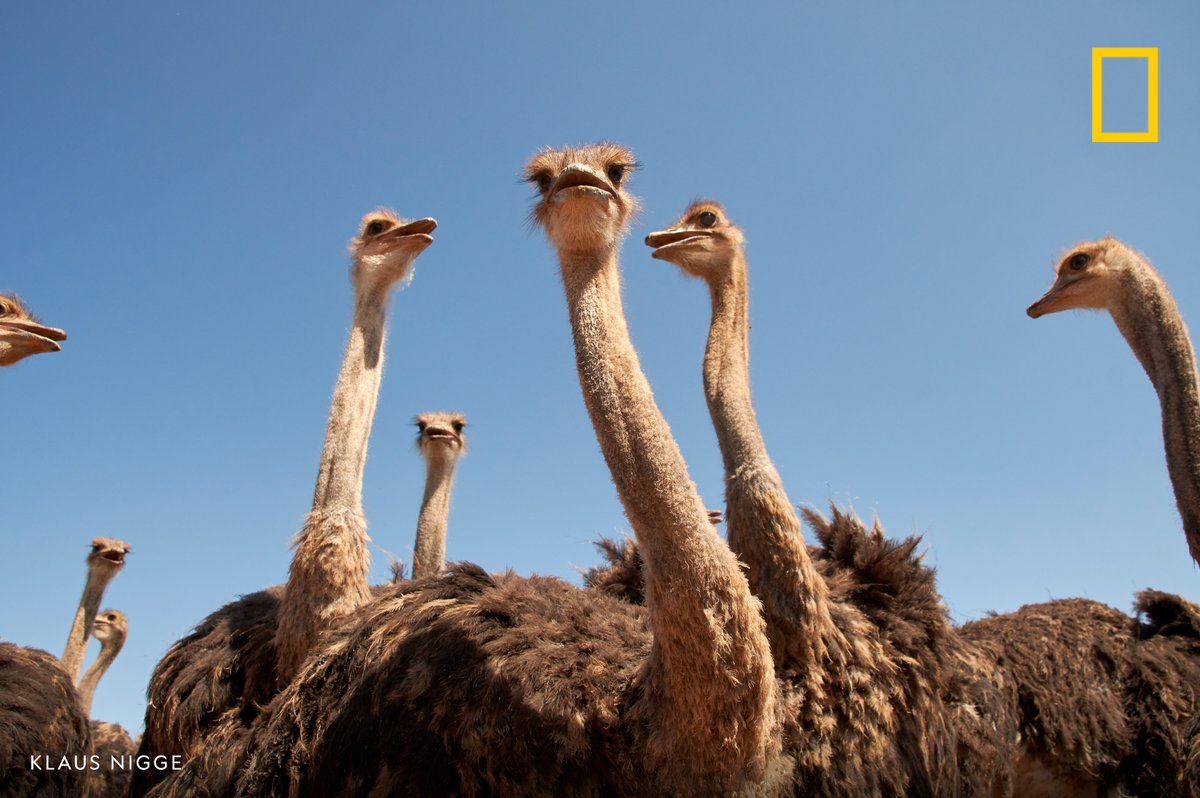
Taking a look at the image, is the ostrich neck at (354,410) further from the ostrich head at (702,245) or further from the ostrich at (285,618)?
the ostrich head at (702,245)

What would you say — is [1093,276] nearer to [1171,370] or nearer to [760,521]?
[1171,370]

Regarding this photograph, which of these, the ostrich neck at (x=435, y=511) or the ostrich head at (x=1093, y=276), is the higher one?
the ostrich head at (x=1093, y=276)

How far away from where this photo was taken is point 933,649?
3703 mm

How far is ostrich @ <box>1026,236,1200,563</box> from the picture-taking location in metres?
5.46

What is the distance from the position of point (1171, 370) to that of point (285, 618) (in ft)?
16.7

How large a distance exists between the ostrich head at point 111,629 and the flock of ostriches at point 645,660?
340 inches

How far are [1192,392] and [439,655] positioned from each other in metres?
4.76

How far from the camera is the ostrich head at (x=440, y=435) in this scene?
28.8 feet

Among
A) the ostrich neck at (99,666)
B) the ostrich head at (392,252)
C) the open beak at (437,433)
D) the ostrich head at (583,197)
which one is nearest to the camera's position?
the ostrich head at (583,197)

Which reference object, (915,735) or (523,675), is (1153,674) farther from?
(523,675)

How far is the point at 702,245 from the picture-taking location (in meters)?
5.44

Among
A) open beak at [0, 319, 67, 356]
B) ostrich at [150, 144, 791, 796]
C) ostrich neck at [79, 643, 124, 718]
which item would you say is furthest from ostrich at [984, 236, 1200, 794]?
ostrich neck at [79, 643, 124, 718]

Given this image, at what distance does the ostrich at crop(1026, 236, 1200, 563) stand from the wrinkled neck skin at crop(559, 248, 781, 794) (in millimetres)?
3595

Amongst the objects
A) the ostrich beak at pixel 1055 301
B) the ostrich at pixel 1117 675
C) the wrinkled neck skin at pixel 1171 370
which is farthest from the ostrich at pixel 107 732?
the ostrich beak at pixel 1055 301
